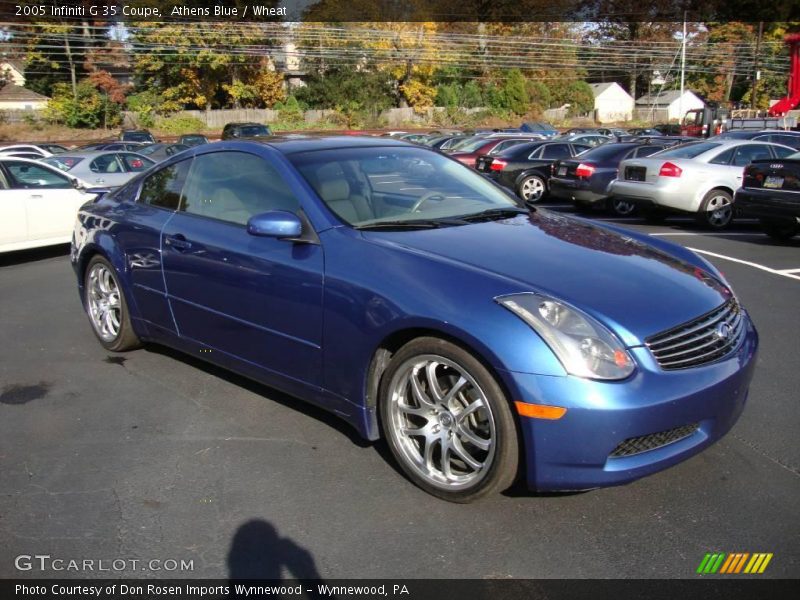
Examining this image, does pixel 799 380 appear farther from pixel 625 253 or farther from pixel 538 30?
pixel 538 30

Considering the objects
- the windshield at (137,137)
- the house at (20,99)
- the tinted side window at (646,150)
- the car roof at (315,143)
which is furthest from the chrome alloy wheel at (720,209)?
the house at (20,99)

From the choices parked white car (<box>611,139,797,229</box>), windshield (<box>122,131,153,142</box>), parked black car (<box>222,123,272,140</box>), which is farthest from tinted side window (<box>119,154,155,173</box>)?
windshield (<box>122,131,153,142</box>)

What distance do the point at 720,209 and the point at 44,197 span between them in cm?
1048

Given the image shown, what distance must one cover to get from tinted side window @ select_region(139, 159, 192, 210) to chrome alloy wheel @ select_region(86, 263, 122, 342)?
0.70 meters

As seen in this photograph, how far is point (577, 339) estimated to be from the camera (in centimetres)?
292

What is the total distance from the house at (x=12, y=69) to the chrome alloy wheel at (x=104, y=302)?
2811 inches

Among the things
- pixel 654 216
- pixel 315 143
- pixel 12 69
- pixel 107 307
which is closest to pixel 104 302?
pixel 107 307

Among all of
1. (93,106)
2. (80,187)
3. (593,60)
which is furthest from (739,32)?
(80,187)

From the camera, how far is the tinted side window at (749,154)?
12.4 metres

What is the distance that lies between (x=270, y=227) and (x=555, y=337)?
1565mm

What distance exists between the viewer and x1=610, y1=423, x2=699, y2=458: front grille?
2.93 metres

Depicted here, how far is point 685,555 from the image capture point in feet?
9.36

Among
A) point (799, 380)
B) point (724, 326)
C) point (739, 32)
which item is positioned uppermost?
point (739, 32)

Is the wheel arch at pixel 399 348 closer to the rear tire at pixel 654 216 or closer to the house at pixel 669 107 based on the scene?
the rear tire at pixel 654 216
